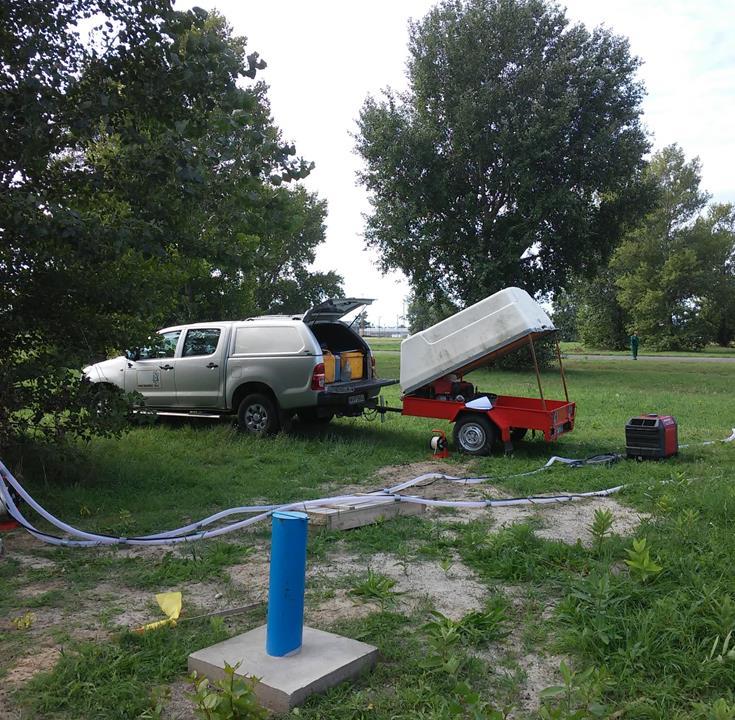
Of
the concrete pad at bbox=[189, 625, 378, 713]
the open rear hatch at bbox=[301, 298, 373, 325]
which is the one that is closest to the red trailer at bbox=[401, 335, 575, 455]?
the open rear hatch at bbox=[301, 298, 373, 325]

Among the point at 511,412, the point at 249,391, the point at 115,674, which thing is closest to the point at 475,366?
the point at 511,412

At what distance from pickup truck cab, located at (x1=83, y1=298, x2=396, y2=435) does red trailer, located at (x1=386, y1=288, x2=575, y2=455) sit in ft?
3.72

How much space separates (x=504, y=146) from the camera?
990 inches

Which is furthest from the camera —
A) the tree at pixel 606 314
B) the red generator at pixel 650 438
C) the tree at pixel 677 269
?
the tree at pixel 606 314

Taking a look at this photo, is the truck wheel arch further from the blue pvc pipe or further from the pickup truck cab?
the blue pvc pipe

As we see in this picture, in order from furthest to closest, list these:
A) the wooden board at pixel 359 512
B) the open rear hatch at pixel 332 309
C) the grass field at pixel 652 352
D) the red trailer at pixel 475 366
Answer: the grass field at pixel 652 352, the open rear hatch at pixel 332 309, the red trailer at pixel 475 366, the wooden board at pixel 359 512

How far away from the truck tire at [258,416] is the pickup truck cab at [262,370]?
2 centimetres

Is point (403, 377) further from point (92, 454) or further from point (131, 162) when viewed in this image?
point (131, 162)

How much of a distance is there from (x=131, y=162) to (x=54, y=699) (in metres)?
4.94

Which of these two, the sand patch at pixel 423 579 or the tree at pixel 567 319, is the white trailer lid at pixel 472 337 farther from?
the tree at pixel 567 319

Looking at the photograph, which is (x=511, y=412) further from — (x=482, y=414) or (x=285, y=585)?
(x=285, y=585)

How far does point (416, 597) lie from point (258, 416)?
6.69 m

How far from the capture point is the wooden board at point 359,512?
588 cm

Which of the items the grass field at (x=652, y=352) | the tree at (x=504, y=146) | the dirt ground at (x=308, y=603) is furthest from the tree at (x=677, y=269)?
the dirt ground at (x=308, y=603)
